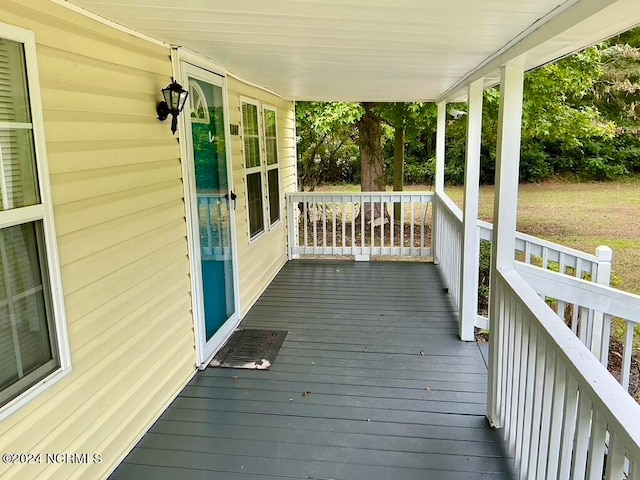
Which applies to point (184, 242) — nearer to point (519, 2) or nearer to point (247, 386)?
point (247, 386)

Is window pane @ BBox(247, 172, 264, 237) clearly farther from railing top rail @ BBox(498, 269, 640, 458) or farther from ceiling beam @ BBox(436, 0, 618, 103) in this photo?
railing top rail @ BBox(498, 269, 640, 458)

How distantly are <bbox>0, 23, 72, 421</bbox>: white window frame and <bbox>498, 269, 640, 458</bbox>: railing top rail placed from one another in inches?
75.9

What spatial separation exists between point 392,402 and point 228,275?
181 centimetres

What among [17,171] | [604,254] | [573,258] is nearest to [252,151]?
[573,258]

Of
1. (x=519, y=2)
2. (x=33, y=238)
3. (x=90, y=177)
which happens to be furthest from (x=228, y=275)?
(x=519, y=2)

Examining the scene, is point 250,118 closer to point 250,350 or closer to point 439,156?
point 250,350

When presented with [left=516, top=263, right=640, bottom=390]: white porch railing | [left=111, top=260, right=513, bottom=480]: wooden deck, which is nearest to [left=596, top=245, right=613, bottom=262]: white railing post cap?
[left=516, top=263, right=640, bottom=390]: white porch railing

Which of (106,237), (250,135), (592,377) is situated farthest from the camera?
(250,135)

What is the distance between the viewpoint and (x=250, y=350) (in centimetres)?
389

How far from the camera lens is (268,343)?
4031 mm

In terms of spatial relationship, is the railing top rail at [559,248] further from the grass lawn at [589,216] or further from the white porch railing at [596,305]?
the grass lawn at [589,216]

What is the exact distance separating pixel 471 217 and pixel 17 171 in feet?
10.3

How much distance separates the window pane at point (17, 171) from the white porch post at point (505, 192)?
2.19 m

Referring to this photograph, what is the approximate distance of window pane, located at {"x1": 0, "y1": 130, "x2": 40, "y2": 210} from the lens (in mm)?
1729
